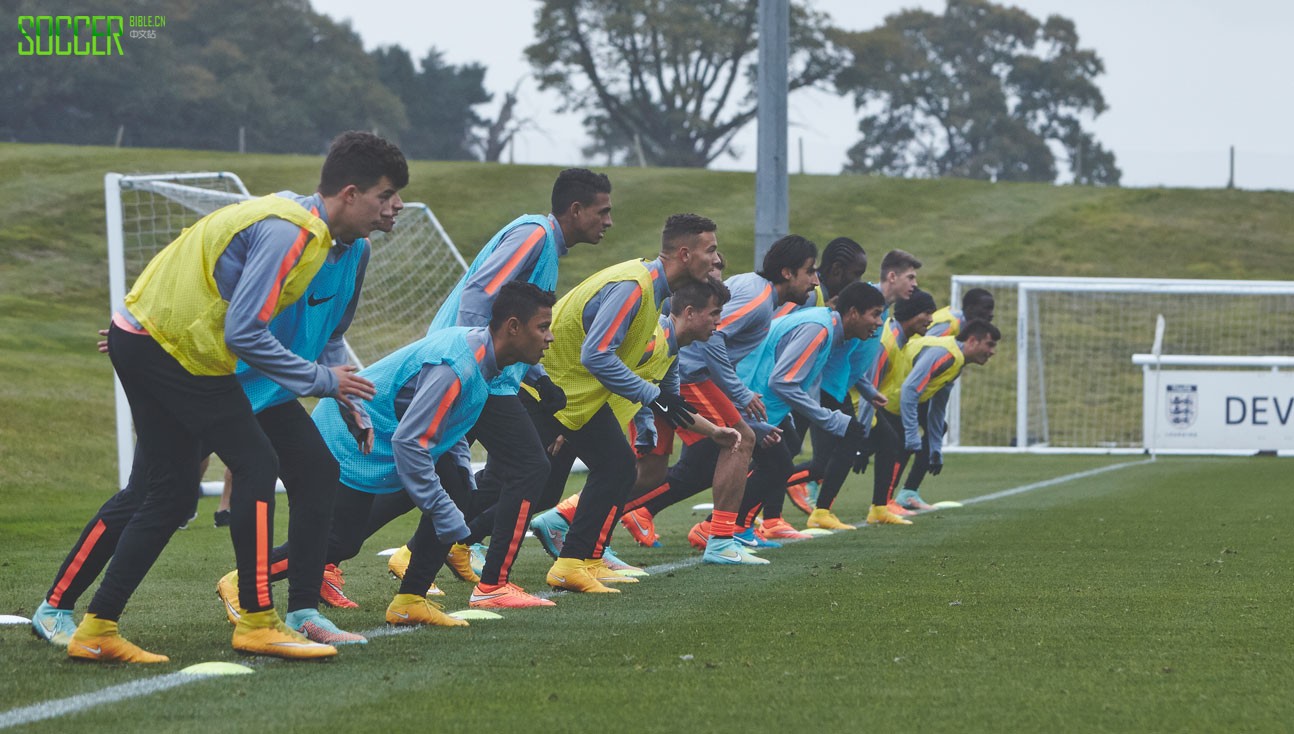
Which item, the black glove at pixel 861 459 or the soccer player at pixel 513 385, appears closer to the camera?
the soccer player at pixel 513 385

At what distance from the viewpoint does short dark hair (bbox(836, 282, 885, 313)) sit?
408 inches

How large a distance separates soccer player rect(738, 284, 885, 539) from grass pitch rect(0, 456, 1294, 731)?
47cm

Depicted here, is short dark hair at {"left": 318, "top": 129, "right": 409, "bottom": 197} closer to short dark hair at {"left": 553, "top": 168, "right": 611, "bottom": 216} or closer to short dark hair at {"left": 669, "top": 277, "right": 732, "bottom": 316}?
short dark hair at {"left": 553, "top": 168, "right": 611, "bottom": 216}

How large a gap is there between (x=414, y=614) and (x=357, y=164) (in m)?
1.87

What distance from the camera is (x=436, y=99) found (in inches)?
2724

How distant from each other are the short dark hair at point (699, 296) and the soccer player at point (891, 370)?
339 cm

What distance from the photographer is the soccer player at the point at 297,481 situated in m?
5.62

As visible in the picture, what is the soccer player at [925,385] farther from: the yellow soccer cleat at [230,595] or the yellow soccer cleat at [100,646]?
the yellow soccer cleat at [100,646]

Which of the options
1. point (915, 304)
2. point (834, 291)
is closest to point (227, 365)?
point (834, 291)

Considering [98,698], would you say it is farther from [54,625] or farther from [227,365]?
[54,625]

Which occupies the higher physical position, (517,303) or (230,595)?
(517,303)

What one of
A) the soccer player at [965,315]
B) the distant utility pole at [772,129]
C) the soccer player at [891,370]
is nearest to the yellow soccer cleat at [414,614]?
the soccer player at [891,370]

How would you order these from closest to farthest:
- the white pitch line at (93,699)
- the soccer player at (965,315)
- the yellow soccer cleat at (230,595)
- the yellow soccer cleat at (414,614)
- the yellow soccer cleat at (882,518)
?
the white pitch line at (93,699)
the yellow soccer cleat at (230,595)
the yellow soccer cleat at (414,614)
the yellow soccer cleat at (882,518)
the soccer player at (965,315)

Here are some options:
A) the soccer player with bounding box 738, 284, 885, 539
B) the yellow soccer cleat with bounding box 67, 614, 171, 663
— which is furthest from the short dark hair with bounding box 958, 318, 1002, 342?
the yellow soccer cleat with bounding box 67, 614, 171, 663
